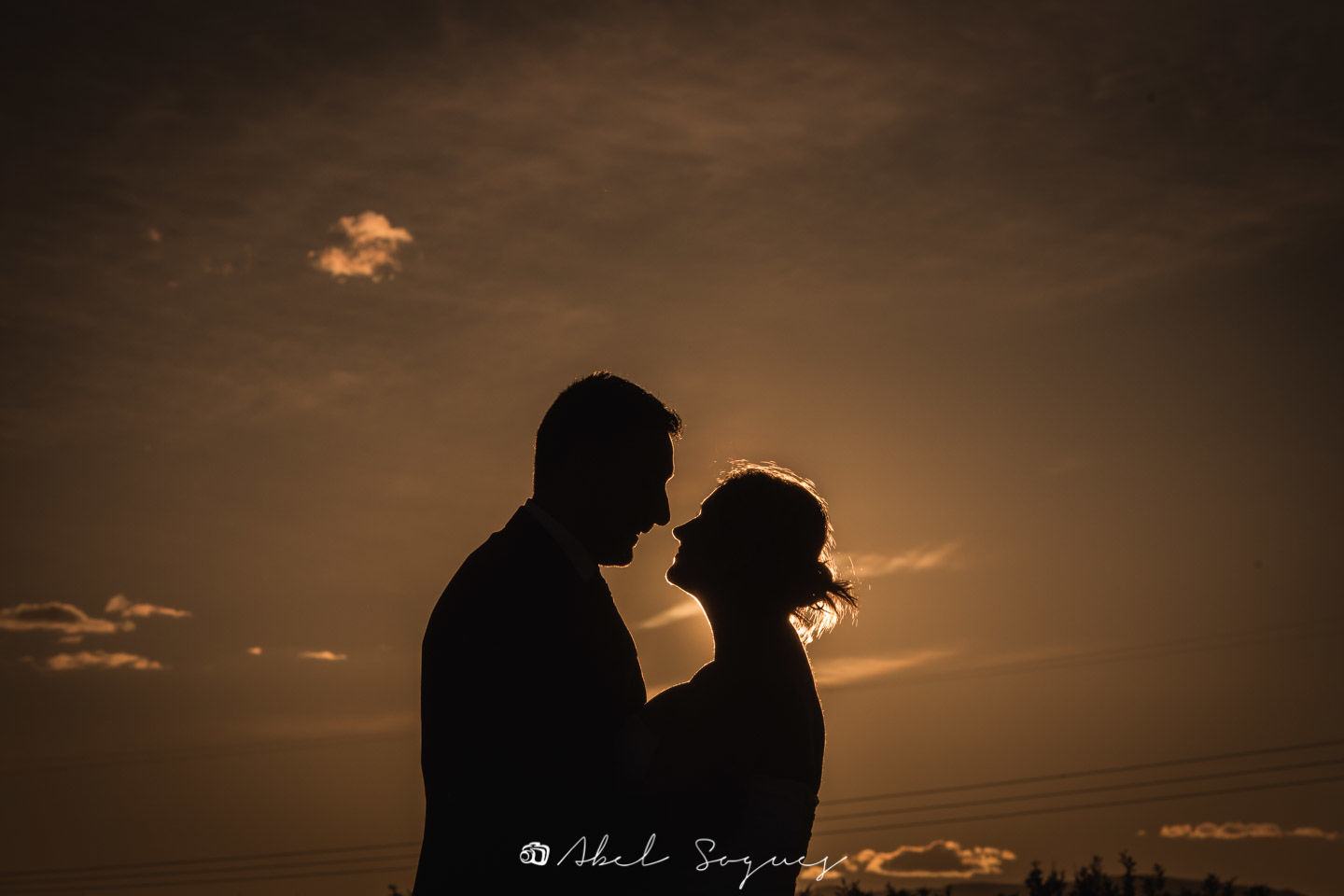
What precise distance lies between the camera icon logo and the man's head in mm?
1584

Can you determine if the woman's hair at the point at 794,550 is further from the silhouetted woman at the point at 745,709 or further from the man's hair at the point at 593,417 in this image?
the man's hair at the point at 593,417

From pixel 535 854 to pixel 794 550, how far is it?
302 cm

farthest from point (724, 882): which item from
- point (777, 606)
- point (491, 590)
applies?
point (491, 590)

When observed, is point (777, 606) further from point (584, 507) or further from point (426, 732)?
point (426, 732)

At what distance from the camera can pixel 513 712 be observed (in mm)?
5688

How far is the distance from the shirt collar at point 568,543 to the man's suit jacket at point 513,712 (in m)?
0.05

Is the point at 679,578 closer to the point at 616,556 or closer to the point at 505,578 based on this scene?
the point at 616,556

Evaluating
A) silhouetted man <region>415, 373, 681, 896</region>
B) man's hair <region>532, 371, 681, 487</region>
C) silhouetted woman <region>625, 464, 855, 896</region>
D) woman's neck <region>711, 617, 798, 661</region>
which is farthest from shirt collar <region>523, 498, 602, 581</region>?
woman's neck <region>711, 617, 798, 661</region>

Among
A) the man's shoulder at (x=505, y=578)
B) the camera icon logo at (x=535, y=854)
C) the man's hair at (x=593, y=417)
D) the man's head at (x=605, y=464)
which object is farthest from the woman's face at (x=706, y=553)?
the camera icon logo at (x=535, y=854)

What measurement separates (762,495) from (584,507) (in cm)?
189

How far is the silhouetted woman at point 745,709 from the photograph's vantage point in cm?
671

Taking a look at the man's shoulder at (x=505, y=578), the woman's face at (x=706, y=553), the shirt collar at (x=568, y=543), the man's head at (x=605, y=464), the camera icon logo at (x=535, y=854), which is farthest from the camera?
the woman's face at (x=706, y=553)

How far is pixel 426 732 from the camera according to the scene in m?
5.89

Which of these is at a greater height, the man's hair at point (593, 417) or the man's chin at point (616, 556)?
the man's hair at point (593, 417)
